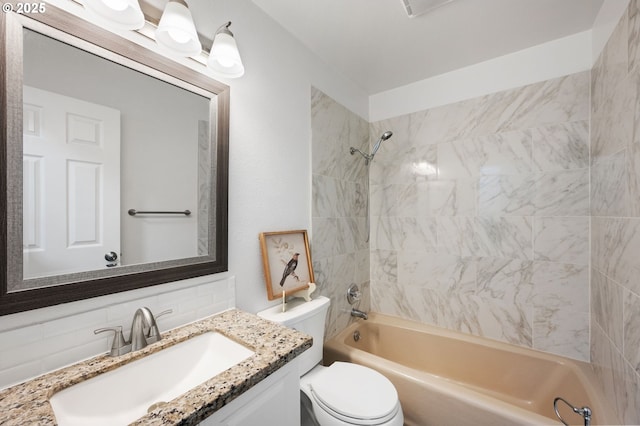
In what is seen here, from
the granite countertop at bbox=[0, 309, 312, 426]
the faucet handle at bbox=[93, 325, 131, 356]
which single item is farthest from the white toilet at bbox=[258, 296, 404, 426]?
the faucet handle at bbox=[93, 325, 131, 356]

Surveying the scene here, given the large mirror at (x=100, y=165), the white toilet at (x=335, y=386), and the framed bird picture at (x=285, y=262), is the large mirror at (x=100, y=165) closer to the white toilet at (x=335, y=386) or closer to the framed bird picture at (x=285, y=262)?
the framed bird picture at (x=285, y=262)

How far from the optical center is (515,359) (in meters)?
1.68

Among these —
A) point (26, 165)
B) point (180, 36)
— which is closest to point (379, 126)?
point (180, 36)

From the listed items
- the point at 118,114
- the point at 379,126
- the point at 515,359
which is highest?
the point at 379,126

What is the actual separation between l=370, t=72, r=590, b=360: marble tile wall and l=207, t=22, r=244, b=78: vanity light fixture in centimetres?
154

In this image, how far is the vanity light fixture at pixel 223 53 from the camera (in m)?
1.05

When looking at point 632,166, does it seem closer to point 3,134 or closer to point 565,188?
point 565,188

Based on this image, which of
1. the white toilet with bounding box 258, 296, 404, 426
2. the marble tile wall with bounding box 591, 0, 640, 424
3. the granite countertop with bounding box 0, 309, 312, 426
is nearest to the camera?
the granite countertop with bounding box 0, 309, 312, 426

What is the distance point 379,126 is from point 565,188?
139 cm

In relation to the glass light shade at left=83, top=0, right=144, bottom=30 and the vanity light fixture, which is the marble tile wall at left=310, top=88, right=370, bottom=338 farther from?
the glass light shade at left=83, top=0, right=144, bottom=30

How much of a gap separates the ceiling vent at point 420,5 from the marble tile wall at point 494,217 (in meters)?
0.82

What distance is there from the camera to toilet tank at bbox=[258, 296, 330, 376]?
1.27 m

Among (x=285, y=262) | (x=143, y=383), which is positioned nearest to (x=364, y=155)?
(x=285, y=262)

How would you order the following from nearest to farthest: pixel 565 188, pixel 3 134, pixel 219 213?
1. pixel 3 134
2. pixel 219 213
3. pixel 565 188
